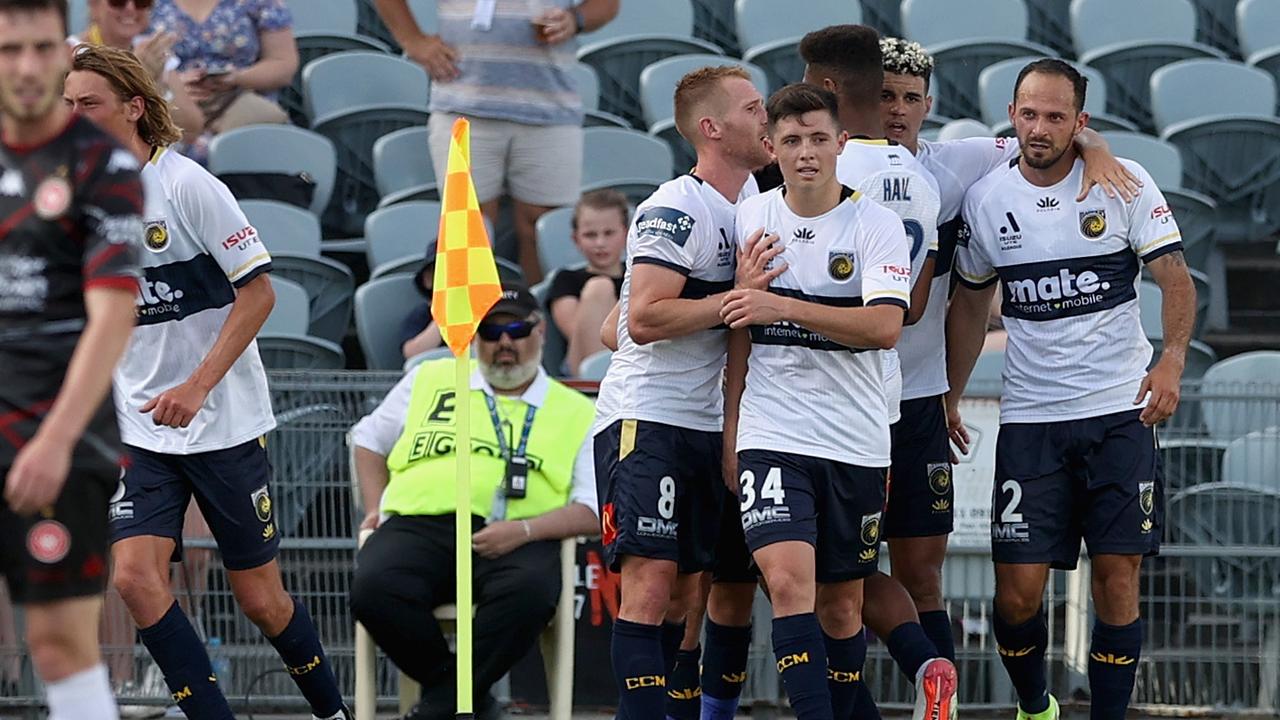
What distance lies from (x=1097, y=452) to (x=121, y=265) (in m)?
3.42

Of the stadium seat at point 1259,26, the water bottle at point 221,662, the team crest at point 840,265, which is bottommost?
the water bottle at point 221,662

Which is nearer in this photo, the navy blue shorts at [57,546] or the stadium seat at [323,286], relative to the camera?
the navy blue shorts at [57,546]

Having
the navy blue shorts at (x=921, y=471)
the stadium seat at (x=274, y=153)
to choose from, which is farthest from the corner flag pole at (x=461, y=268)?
the stadium seat at (x=274, y=153)

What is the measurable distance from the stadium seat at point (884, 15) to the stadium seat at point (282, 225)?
4384 millimetres

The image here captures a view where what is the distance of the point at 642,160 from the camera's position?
10.8 metres

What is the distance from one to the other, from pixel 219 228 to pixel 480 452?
168cm

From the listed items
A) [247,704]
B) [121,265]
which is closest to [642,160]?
[247,704]

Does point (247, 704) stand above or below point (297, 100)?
below

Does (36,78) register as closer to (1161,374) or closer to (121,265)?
(121,265)

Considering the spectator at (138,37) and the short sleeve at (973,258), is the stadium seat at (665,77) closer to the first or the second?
the spectator at (138,37)

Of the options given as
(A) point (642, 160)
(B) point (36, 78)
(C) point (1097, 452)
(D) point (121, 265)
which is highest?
(A) point (642, 160)

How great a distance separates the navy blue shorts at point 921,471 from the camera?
6.75 meters

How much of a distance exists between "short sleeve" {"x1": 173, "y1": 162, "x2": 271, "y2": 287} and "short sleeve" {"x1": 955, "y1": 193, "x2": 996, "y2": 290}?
233 cm

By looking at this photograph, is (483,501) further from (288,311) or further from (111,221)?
A: (111,221)
